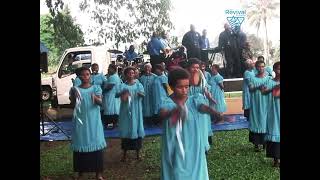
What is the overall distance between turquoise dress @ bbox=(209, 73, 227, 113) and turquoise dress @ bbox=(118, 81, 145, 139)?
65 cm

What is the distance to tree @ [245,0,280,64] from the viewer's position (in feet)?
14.6

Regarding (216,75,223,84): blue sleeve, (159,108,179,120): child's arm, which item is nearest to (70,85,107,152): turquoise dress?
(159,108,179,120): child's arm

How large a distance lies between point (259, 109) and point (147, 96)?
1.07 m

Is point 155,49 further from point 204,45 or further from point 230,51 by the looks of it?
point 230,51

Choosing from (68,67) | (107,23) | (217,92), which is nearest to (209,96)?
(217,92)

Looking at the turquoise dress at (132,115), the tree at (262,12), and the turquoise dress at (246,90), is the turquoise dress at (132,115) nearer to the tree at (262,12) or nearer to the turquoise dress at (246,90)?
the turquoise dress at (246,90)

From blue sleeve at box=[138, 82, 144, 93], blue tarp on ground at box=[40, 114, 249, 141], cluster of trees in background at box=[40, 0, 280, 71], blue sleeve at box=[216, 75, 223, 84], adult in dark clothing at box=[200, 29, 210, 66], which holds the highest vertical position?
cluster of trees in background at box=[40, 0, 280, 71]

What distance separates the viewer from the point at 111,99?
436cm

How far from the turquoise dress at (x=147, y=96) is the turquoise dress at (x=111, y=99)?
24cm

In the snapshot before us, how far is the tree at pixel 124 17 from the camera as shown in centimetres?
433

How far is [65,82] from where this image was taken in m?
4.36

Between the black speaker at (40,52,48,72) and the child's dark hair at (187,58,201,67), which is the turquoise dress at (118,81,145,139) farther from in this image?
the black speaker at (40,52,48,72)
